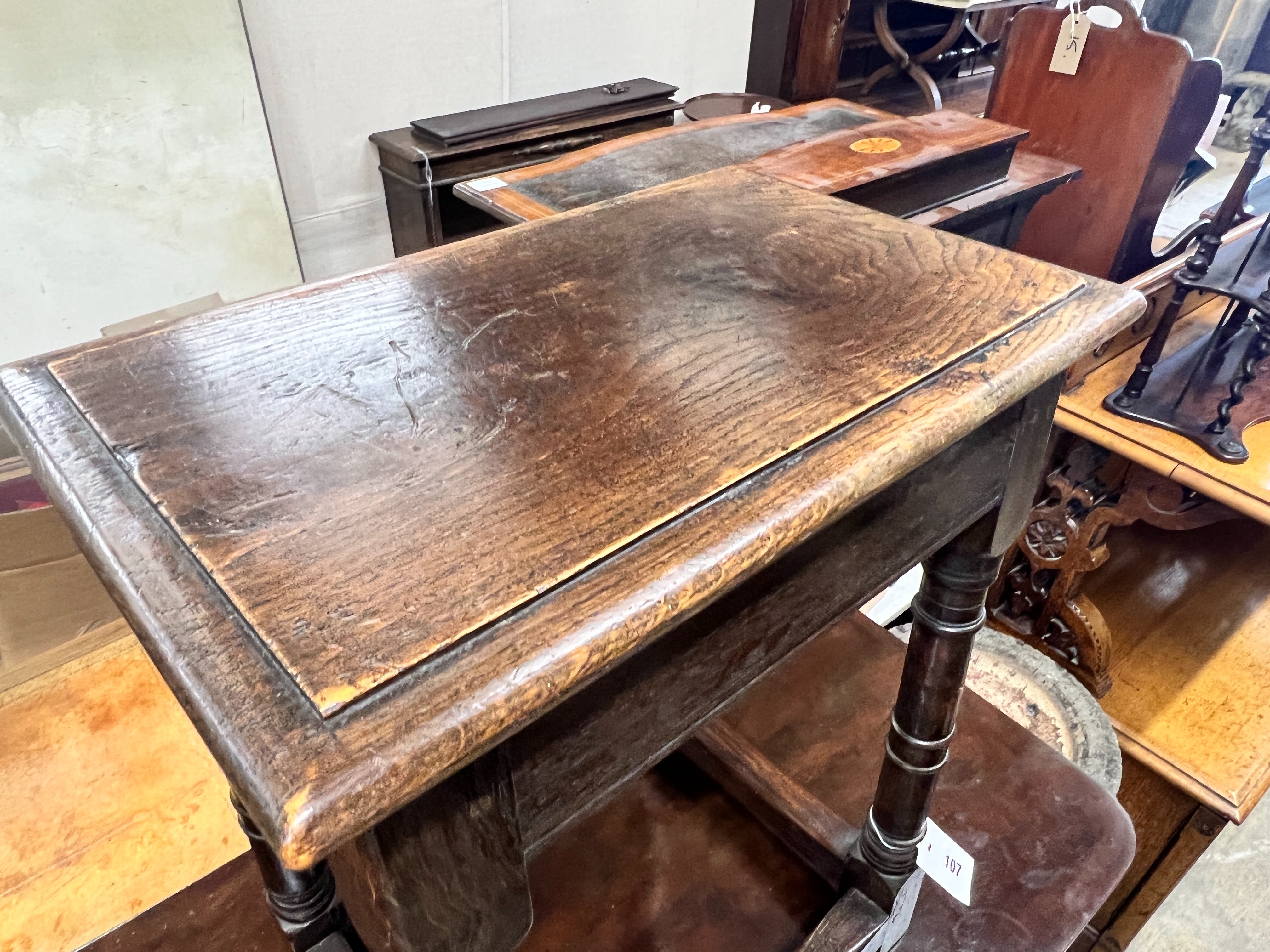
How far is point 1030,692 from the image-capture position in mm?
1320

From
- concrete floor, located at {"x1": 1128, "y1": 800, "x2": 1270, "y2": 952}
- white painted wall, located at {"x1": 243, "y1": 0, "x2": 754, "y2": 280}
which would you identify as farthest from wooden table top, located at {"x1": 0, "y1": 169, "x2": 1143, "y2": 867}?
white painted wall, located at {"x1": 243, "y1": 0, "x2": 754, "y2": 280}

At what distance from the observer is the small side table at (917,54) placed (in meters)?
3.39

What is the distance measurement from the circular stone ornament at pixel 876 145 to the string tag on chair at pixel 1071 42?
63cm

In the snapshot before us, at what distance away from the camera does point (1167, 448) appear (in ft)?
4.05

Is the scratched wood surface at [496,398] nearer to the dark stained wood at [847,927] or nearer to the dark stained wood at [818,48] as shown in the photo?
the dark stained wood at [847,927]

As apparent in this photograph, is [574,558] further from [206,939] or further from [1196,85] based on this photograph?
[1196,85]

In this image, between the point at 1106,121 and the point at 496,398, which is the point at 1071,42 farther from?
the point at 496,398

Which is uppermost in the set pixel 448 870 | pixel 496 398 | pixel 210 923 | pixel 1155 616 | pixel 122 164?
pixel 496 398

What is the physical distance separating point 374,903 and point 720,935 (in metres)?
0.63

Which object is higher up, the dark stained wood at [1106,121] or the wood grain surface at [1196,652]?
the dark stained wood at [1106,121]

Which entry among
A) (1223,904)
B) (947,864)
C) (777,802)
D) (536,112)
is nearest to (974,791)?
(947,864)

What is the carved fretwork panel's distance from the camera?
134cm

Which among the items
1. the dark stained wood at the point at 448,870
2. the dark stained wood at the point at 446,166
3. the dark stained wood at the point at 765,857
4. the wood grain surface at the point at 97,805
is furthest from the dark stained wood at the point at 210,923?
the dark stained wood at the point at 446,166

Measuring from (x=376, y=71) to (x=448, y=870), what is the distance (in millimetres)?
2140
